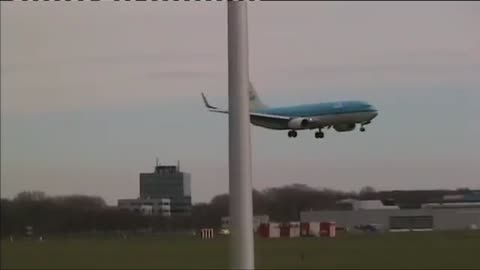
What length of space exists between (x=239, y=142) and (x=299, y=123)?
18.2 metres

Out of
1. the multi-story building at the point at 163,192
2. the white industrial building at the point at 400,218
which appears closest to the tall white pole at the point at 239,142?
the multi-story building at the point at 163,192

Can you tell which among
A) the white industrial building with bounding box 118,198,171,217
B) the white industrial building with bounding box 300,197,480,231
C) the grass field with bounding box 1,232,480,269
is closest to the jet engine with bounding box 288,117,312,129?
the grass field with bounding box 1,232,480,269

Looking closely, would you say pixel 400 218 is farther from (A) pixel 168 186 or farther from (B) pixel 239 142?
(B) pixel 239 142

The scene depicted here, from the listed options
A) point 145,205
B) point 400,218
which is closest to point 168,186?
point 145,205

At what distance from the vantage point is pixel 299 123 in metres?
25.2

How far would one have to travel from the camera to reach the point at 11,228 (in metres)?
16.8

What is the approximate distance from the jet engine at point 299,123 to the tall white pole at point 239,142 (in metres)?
17.2

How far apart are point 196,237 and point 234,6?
126ft

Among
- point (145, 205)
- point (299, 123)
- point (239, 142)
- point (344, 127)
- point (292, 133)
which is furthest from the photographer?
point (145, 205)

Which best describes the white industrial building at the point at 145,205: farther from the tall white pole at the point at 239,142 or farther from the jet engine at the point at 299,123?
the tall white pole at the point at 239,142

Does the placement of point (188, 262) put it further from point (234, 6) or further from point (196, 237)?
point (234, 6)

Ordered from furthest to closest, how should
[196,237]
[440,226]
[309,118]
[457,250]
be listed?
[440,226], [196,237], [457,250], [309,118]

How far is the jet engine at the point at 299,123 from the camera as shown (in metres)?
24.6

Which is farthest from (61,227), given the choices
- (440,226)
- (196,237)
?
(440,226)
